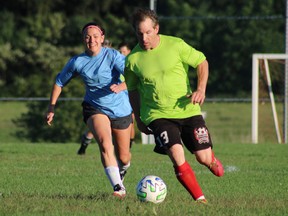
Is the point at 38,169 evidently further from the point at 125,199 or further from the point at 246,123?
the point at 246,123

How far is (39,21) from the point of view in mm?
41969

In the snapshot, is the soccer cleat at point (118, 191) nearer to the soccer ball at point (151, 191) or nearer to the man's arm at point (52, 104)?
the soccer ball at point (151, 191)

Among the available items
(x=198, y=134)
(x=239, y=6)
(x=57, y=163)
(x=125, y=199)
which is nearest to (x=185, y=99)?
(x=198, y=134)

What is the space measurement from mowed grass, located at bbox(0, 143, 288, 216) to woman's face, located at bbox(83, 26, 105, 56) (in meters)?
1.53

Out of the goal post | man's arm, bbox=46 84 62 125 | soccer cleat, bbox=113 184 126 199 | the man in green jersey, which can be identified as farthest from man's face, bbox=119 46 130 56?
the man in green jersey

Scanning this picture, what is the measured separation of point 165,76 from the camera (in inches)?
331

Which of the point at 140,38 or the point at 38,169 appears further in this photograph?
the point at 38,169

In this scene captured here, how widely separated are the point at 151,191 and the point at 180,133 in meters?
0.60

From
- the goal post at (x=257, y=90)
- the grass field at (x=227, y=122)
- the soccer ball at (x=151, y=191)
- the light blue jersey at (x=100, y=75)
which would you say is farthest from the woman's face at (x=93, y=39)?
the grass field at (x=227, y=122)

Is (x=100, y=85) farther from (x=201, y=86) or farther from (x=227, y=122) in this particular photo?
(x=227, y=122)

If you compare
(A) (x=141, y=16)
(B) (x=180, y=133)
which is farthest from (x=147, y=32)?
(B) (x=180, y=133)

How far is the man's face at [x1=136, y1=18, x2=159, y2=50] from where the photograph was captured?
8.24m

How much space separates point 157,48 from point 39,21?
112 ft

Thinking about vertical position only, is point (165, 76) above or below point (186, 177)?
above
